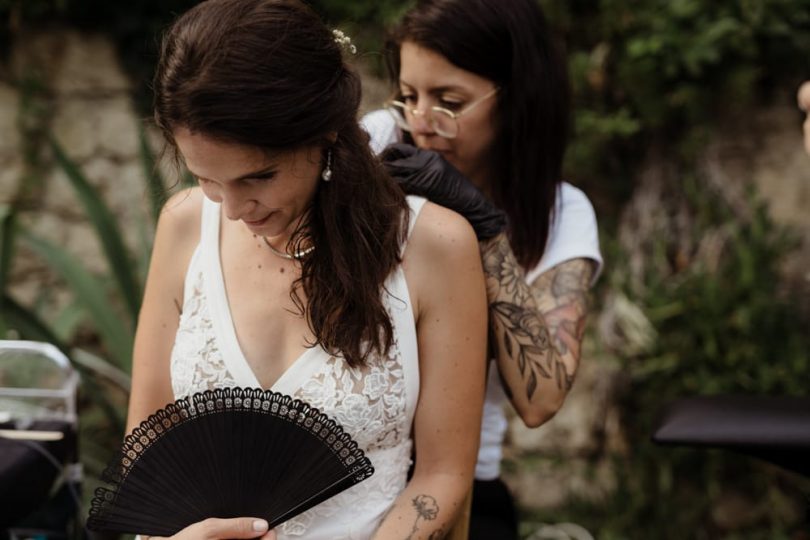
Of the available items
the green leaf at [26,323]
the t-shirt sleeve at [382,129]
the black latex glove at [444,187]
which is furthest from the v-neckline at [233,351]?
the green leaf at [26,323]

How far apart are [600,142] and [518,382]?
77.7 inches

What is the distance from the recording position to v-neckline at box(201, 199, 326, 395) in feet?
6.33

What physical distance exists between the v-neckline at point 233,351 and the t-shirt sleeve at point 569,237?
72 centimetres

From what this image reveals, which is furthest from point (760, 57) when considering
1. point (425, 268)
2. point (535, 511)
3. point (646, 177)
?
point (425, 268)

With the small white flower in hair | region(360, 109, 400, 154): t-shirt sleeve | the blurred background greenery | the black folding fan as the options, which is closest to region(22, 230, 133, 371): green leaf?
the blurred background greenery

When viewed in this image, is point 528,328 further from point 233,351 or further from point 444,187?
point 233,351

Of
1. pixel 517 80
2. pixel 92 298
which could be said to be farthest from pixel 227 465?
pixel 92 298

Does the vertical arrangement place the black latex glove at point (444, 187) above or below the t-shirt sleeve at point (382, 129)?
below

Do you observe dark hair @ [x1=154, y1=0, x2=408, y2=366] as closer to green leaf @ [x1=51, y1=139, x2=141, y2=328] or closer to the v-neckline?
the v-neckline

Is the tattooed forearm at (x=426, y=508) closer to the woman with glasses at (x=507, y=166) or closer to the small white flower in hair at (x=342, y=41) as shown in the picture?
the woman with glasses at (x=507, y=166)

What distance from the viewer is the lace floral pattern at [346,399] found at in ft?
6.32

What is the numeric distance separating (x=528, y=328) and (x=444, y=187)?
1.22ft

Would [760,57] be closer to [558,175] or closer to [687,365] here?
[687,365]

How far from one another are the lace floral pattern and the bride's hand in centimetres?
18
